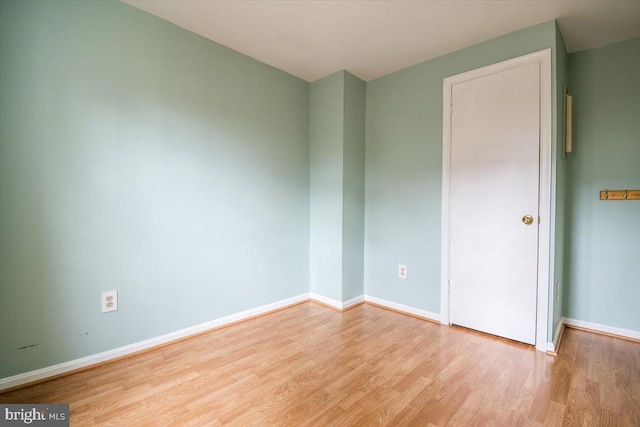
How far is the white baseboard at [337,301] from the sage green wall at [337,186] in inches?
1.5

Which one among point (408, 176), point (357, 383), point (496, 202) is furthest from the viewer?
point (408, 176)

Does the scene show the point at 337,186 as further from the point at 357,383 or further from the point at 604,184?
the point at 604,184

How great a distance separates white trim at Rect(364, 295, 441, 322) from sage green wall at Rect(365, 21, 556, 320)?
35 millimetres

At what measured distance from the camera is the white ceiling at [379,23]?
1954 mm

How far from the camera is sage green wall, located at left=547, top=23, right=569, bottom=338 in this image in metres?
2.10

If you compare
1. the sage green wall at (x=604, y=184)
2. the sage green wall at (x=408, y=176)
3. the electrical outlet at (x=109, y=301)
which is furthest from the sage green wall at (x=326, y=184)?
the sage green wall at (x=604, y=184)

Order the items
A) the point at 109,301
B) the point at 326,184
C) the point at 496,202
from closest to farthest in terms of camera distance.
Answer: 1. the point at 109,301
2. the point at 496,202
3. the point at 326,184

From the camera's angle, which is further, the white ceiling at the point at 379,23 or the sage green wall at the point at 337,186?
the sage green wall at the point at 337,186

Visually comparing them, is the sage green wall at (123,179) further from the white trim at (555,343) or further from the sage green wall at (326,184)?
the white trim at (555,343)

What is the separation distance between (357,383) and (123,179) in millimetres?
1934

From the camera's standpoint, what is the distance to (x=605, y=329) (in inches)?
94.3

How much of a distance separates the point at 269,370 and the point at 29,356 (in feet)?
4.35

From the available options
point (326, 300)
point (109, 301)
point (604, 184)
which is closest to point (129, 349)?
point (109, 301)

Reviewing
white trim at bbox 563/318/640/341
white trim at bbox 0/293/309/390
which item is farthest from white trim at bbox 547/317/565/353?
white trim at bbox 0/293/309/390
